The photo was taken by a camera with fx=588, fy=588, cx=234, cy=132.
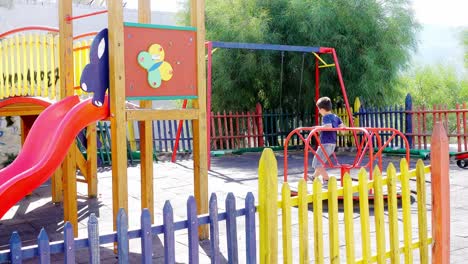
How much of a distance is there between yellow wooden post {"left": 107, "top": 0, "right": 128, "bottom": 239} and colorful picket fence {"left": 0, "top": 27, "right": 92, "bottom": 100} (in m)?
1.92

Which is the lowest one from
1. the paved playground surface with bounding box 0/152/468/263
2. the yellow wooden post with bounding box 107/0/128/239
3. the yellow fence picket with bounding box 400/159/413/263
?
the paved playground surface with bounding box 0/152/468/263

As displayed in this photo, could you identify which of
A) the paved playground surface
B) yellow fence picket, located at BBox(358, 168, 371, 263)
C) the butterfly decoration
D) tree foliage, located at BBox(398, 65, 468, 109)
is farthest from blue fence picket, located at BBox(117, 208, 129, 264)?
tree foliage, located at BBox(398, 65, 468, 109)

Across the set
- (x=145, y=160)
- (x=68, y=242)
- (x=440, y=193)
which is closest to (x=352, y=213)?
(x=440, y=193)

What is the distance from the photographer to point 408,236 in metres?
3.81

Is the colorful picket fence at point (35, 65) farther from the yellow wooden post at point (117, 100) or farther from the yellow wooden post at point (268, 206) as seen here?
the yellow wooden post at point (268, 206)

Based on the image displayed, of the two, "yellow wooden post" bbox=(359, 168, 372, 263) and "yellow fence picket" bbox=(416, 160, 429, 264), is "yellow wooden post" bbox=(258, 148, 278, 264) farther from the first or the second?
"yellow fence picket" bbox=(416, 160, 429, 264)

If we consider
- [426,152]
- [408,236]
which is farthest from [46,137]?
[426,152]

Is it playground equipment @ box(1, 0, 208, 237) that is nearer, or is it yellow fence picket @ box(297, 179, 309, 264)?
yellow fence picket @ box(297, 179, 309, 264)

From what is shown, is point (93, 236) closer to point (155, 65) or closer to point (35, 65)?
point (155, 65)

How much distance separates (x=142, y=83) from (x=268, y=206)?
2.35 metres

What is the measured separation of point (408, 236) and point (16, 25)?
710 inches

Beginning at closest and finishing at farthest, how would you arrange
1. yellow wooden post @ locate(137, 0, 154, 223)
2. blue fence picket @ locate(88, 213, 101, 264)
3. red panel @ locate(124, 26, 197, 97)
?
blue fence picket @ locate(88, 213, 101, 264), red panel @ locate(124, 26, 197, 97), yellow wooden post @ locate(137, 0, 154, 223)

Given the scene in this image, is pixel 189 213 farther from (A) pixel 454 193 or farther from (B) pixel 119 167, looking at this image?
(A) pixel 454 193

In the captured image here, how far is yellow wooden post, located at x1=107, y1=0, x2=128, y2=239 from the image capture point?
4742 millimetres
